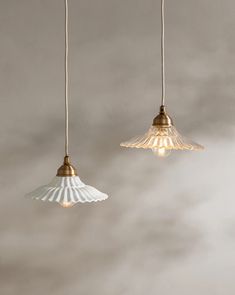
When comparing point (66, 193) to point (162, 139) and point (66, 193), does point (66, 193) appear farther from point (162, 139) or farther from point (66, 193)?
point (162, 139)

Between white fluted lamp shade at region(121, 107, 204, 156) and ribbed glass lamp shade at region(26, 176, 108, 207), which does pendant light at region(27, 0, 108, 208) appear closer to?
ribbed glass lamp shade at region(26, 176, 108, 207)

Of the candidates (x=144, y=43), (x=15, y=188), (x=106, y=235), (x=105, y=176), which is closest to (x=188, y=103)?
(x=144, y=43)

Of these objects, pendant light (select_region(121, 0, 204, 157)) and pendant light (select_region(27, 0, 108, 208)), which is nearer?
pendant light (select_region(27, 0, 108, 208))

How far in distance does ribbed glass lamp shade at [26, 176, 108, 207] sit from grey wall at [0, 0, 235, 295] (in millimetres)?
728

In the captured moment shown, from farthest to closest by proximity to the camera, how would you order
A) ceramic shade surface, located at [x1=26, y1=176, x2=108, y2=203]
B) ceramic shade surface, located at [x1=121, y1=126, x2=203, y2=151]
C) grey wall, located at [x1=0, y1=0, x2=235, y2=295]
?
grey wall, located at [x1=0, y1=0, x2=235, y2=295] < ceramic shade surface, located at [x1=121, y1=126, x2=203, y2=151] < ceramic shade surface, located at [x1=26, y1=176, x2=108, y2=203]

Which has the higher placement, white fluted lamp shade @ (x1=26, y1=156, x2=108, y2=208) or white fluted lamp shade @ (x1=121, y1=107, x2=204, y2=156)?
white fluted lamp shade @ (x1=121, y1=107, x2=204, y2=156)

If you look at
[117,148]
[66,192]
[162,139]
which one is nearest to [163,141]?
[162,139]

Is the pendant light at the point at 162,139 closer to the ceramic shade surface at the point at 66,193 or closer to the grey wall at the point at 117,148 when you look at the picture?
the ceramic shade surface at the point at 66,193

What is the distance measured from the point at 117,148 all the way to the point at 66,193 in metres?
0.83

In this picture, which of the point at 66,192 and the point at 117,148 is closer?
the point at 66,192

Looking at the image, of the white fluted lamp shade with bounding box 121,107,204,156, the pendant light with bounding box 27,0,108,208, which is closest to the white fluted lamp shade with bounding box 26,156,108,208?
the pendant light with bounding box 27,0,108,208

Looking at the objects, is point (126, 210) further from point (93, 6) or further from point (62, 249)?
point (93, 6)

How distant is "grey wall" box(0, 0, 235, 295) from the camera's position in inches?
103

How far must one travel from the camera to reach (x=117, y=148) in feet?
8.66
